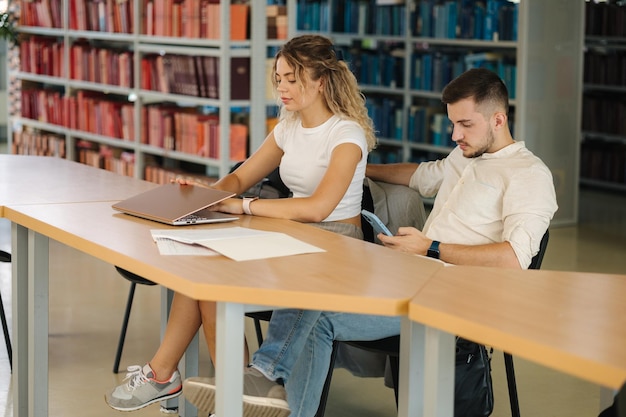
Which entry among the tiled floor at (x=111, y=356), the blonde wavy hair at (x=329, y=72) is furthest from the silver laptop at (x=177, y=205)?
the tiled floor at (x=111, y=356)

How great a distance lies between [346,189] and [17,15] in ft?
22.1

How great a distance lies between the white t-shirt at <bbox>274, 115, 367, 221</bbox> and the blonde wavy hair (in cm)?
5

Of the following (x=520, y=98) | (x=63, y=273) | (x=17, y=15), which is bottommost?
(x=63, y=273)

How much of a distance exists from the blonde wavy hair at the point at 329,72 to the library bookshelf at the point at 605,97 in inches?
232

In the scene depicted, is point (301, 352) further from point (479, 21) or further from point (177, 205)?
point (479, 21)

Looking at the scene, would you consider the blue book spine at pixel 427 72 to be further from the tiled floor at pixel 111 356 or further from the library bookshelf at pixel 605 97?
the tiled floor at pixel 111 356

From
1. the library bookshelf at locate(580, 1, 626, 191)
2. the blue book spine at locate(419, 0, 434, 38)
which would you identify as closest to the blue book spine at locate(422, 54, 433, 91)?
the blue book spine at locate(419, 0, 434, 38)

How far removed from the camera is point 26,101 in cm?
901

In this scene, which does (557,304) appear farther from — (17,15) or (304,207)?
(17,15)

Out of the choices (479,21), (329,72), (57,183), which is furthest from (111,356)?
(479,21)

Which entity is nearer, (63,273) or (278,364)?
(278,364)

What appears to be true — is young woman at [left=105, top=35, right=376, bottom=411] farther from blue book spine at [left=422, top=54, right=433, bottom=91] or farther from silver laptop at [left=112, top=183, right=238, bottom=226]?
blue book spine at [left=422, top=54, right=433, bottom=91]

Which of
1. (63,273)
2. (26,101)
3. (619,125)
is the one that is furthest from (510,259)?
(26,101)

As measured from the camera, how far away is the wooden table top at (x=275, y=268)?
2066 millimetres
